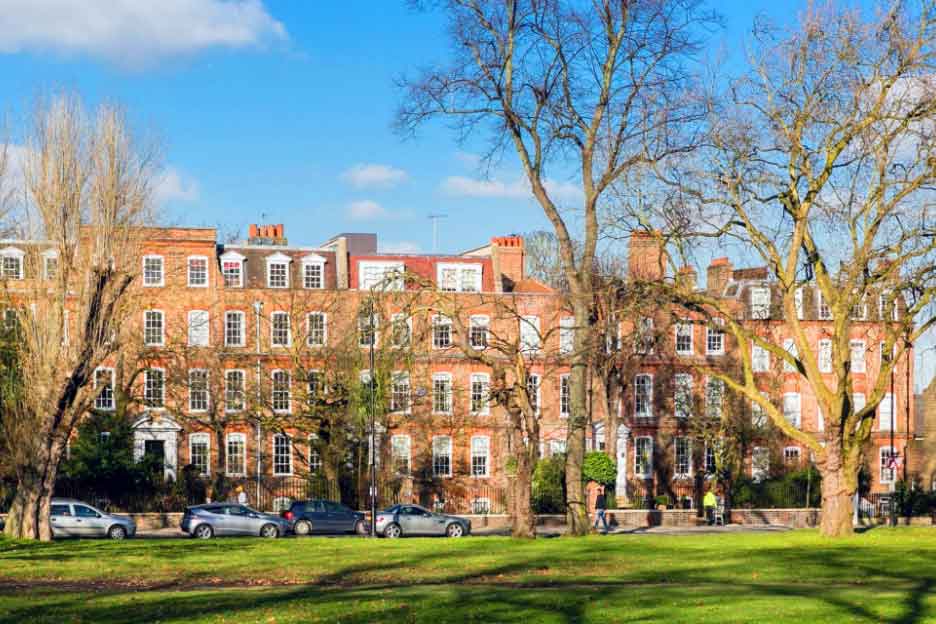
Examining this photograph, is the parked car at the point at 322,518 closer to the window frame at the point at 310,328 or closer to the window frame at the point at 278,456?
the window frame at the point at 278,456

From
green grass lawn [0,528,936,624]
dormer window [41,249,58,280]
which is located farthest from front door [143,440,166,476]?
green grass lawn [0,528,936,624]

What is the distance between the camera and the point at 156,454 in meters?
57.7

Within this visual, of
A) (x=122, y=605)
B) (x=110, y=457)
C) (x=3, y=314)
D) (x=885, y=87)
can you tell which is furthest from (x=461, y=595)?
(x=110, y=457)

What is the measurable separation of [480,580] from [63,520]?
964 inches

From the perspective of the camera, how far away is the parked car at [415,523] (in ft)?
159

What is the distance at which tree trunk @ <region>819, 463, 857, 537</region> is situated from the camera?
121ft

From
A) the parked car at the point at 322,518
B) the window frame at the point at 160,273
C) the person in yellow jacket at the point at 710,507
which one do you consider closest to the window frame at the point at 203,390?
the window frame at the point at 160,273

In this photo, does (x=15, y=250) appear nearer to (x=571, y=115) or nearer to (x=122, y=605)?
(x=571, y=115)

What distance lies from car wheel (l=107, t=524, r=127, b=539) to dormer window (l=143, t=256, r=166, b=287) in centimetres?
1797

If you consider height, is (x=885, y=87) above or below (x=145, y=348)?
above

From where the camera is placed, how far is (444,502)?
6212 cm

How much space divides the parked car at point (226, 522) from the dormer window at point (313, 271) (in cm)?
1877

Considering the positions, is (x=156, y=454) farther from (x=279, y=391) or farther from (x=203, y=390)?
(x=279, y=391)

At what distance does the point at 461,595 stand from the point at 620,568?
275 inches
